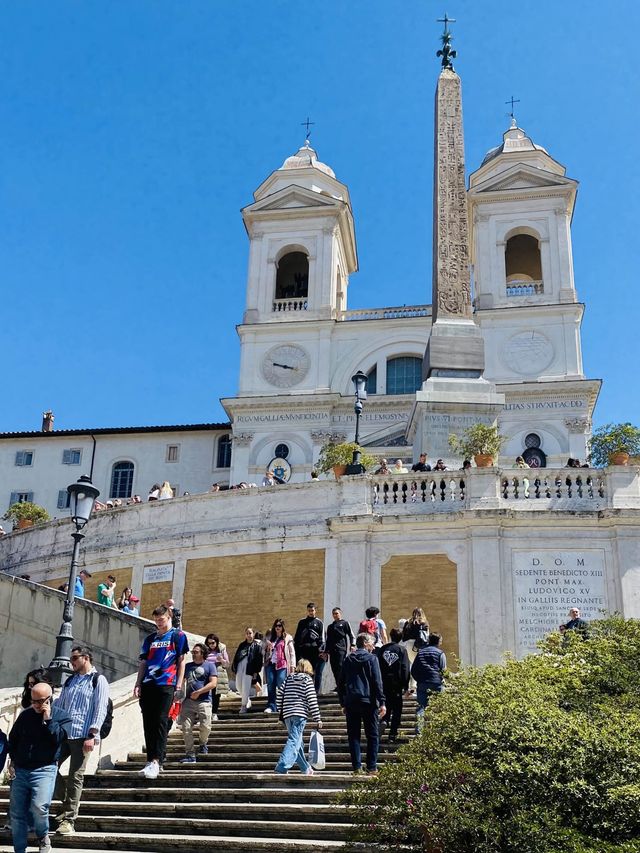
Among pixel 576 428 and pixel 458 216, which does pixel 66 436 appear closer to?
pixel 576 428

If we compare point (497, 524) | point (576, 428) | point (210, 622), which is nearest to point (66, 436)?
point (576, 428)

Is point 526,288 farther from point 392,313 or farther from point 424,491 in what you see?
point 424,491

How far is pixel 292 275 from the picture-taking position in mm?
53562

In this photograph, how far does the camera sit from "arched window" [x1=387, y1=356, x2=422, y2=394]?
1922 inches

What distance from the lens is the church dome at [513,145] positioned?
5159 cm

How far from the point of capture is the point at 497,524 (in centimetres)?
2162

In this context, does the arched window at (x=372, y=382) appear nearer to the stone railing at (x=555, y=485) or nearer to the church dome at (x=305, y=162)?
the church dome at (x=305, y=162)

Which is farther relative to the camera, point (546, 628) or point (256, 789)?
point (546, 628)

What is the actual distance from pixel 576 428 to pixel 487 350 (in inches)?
214

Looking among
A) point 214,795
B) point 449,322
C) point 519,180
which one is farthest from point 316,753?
point 519,180

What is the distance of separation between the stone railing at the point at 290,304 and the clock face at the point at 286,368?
251 cm

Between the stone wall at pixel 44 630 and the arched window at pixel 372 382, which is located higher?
the arched window at pixel 372 382

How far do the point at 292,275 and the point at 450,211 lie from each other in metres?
23.9

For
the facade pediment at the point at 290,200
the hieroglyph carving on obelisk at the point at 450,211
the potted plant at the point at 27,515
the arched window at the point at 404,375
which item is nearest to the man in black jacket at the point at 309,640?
the hieroglyph carving on obelisk at the point at 450,211
